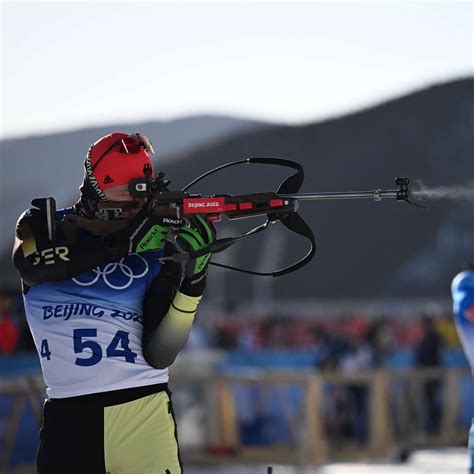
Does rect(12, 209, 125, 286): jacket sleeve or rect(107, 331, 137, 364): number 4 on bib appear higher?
rect(12, 209, 125, 286): jacket sleeve

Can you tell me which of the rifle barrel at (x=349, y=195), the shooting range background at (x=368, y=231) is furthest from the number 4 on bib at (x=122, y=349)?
the shooting range background at (x=368, y=231)

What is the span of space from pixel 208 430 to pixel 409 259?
66.1m

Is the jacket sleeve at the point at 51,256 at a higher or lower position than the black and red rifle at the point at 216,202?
lower

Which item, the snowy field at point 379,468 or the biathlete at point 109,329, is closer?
the biathlete at point 109,329

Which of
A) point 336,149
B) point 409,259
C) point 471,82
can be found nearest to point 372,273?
point 409,259

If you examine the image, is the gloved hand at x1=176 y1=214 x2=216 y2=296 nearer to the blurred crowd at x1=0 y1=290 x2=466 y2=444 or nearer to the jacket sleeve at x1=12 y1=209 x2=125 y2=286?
the jacket sleeve at x1=12 y1=209 x2=125 y2=286

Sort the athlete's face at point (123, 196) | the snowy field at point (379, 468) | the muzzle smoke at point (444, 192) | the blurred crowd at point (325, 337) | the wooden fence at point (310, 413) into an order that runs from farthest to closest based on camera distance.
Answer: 1. the blurred crowd at point (325, 337)
2. the wooden fence at point (310, 413)
3. the snowy field at point (379, 468)
4. the muzzle smoke at point (444, 192)
5. the athlete's face at point (123, 196)

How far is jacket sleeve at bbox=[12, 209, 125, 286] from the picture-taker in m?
4.54

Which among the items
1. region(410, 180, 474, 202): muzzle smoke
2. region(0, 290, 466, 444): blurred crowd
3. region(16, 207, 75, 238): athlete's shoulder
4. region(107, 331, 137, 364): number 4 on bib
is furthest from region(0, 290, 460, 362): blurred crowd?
region(107, 331, 137, 364): number 4 on bib

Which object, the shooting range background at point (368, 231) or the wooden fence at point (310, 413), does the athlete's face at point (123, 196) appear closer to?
the wooden fence at point (310, 413)

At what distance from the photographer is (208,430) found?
14266 mm

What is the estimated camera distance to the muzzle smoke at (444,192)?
4.81 m

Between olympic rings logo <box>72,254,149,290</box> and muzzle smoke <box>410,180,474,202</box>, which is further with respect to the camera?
muzzle smoke <box>410,180,474,202</box>

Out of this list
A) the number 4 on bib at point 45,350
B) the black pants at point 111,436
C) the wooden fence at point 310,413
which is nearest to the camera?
the black pants at point 111,436
